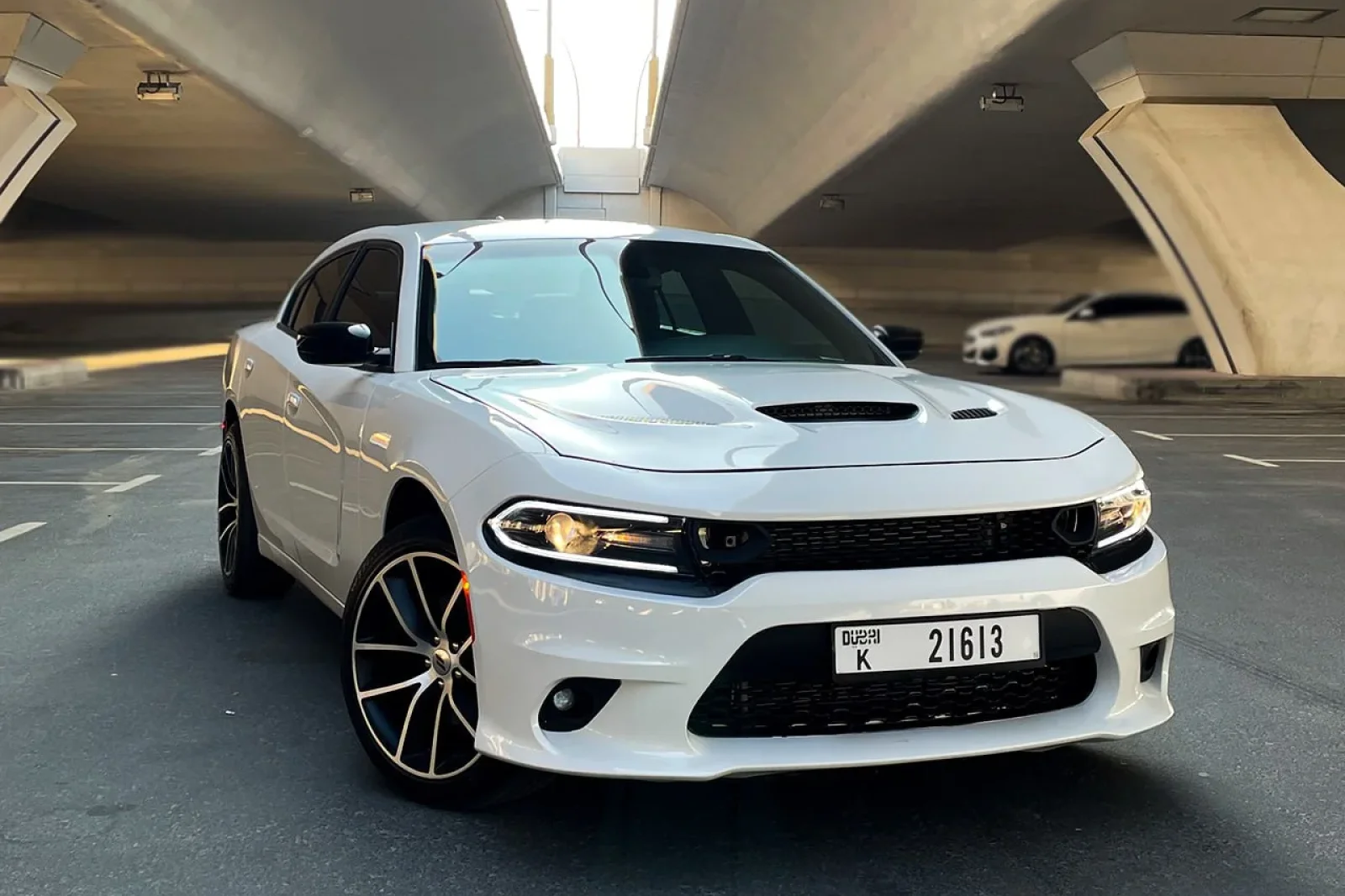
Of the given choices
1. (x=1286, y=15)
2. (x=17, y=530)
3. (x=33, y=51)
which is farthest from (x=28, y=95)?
(x=1286, y=15)

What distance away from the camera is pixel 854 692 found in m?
2.76

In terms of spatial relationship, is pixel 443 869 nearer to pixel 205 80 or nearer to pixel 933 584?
pixel 933 584

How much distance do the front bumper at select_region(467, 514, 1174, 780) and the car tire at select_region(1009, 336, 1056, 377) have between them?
67.6 ft

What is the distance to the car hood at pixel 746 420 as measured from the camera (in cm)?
Answer: 286

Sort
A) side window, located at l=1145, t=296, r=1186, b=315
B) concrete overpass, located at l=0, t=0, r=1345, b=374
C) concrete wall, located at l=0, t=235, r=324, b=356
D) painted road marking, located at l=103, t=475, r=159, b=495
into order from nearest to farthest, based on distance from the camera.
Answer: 1. painted road marking, located at l=103, t=475, r=159, b=495
2. concrete overpass, located at l=0, t=0, r=1345, b=374
3. side window, located at l=1145, t=296, r=1186, b=315
4. concrete wall, located at l=0, t=235, r=324, b=356

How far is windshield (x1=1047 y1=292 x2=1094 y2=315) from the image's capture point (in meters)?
22.9

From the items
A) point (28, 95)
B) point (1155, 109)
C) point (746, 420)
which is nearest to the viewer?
point (746, 420)

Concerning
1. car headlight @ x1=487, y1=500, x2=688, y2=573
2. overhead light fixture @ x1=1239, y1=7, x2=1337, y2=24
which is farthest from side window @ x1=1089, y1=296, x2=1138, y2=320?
car headlight @ x1=487, y1=500, x2=688, y2=573

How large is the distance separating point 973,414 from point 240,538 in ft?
10.6

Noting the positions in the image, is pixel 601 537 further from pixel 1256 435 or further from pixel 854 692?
pixel 1256 435

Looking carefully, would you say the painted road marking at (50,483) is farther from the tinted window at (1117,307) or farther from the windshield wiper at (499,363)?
the tinted window at (1117,307)

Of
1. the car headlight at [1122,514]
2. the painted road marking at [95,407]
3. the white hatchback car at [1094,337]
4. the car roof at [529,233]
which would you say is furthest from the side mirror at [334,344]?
the white hatchback car at [1094,337]

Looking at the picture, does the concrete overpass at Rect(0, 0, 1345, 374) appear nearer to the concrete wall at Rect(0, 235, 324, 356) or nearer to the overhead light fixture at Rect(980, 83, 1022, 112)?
the overhead light fixture at Rect(980, 83, 1022, 112)

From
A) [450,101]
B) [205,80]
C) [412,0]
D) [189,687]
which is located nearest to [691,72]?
[450,101]
